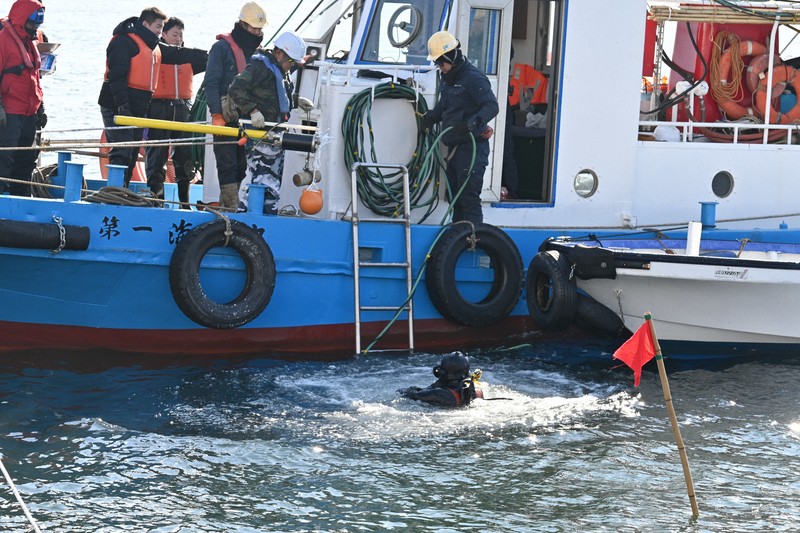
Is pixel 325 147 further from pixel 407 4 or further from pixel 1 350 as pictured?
pixel 1 350

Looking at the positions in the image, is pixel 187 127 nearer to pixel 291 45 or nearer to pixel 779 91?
pixel 291 45

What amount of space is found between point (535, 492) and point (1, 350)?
14.7 ft

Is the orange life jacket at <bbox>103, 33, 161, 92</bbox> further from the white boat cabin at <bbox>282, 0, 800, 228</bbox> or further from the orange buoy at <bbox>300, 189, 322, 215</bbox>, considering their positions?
the orange buoy at <bbox>300, 189, 322, 215</bbox>

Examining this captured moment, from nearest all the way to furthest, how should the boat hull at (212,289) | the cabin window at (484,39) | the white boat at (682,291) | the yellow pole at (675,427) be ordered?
the yellow pole at (675,427), the boat hull at (212,289), the white boat at (682,291), the cabin window at (484,39)

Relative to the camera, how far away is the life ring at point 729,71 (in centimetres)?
1022

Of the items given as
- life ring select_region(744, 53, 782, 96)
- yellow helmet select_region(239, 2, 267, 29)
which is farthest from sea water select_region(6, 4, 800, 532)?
yellow helmet select_region(239, 2, 267, 29)

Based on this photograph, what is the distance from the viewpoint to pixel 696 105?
34.7 feet

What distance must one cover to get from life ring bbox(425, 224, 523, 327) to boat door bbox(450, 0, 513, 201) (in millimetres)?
475

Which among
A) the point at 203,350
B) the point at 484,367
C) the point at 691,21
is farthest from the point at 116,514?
the point at 691,21

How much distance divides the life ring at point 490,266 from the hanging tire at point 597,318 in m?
0.54

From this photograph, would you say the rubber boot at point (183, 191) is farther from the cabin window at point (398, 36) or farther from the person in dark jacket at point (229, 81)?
the cabin window at point (398, 36)

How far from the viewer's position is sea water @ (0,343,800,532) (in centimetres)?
639

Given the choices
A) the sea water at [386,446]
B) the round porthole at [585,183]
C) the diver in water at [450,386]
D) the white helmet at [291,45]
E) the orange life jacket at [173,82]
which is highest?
the white helmet at [291,45]

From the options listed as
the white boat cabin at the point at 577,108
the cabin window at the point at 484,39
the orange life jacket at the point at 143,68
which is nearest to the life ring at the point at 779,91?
the white boat cabin at the point at 577,108
